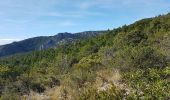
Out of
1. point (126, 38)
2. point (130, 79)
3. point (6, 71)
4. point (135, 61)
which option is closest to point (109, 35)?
point (126, 38)

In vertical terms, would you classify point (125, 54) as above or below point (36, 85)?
above

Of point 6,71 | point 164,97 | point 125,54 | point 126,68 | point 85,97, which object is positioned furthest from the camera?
point 6,71

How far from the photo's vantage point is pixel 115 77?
52.2ft

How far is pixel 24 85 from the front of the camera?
87.0 ft

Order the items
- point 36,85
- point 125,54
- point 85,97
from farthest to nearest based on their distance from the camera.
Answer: point 36,85, point 125,54, point 85,97

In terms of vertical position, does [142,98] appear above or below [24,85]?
above

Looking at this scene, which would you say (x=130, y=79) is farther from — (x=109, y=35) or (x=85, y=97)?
(x=109, y=35)

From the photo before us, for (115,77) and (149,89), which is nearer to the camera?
(149,89)

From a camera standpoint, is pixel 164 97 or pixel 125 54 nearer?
pixel 164 97

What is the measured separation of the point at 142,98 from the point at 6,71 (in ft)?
134

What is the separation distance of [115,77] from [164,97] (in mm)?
6463

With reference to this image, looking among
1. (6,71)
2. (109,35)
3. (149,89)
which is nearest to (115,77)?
(149,89)

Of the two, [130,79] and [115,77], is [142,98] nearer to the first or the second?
[130,79]

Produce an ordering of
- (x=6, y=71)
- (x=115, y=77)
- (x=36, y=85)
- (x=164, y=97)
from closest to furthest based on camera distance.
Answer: (x=164, y=97), (x=115, y=77), (x=36, y=85), (x=6, y=71)
